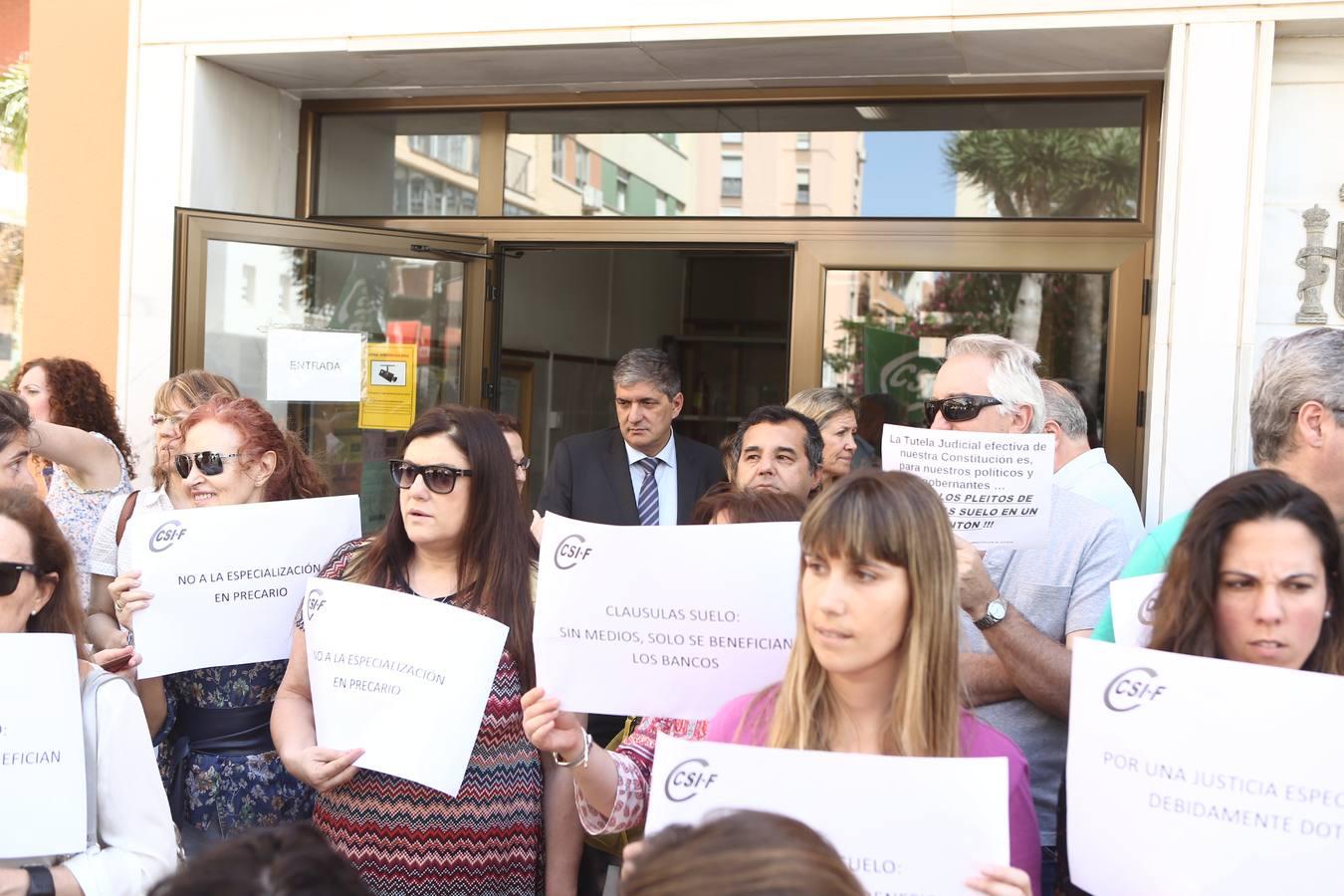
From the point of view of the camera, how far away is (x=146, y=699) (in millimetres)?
3273

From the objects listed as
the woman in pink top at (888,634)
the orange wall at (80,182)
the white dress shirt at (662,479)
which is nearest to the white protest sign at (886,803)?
the woman in pink top at (888,634)

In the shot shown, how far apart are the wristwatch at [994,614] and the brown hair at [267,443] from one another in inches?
81.3

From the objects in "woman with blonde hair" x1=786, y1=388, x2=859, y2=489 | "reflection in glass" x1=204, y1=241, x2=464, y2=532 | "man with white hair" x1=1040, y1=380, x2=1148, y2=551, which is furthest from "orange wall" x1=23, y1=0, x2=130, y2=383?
"man with white hair" x1=1040, y1=380, x2=1148, y2=551

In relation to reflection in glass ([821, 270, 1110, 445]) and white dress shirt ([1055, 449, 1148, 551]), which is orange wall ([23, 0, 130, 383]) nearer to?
reflection in glass ([821, 270, 1110, 445])

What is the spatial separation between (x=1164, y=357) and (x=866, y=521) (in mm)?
3676

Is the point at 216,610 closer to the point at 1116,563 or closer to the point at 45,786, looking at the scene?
the point at 45,786

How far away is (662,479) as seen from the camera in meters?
5.86

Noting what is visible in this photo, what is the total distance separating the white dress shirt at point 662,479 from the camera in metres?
5.79

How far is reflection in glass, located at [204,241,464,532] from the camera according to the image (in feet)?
21.7

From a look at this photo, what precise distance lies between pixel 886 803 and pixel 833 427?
3464mm

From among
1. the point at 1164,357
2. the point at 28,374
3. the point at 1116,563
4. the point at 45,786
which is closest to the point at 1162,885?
the point at 1116,563

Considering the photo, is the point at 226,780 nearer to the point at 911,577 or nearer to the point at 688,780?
the point at 688,780

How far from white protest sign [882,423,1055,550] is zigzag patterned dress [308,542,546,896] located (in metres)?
1.12

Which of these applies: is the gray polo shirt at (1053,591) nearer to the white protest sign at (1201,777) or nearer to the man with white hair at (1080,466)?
the man with white hair at (1080,466)
